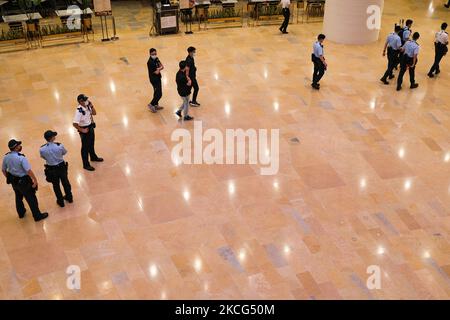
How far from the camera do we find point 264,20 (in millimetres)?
17406

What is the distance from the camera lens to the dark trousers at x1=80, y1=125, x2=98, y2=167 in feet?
30.3

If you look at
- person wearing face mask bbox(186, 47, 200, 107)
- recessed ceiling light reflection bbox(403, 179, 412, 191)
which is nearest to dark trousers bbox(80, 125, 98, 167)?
person wearing face mask bbox(186, 47, 200, 107)

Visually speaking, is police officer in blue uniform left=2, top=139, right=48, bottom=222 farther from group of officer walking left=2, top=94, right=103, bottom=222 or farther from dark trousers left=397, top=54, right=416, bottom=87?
dark trousers left=397, top=54, right=416, bottom=87

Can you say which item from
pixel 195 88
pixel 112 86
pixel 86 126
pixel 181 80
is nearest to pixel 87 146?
pixel 86 126

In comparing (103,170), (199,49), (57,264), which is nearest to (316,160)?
(103,170)

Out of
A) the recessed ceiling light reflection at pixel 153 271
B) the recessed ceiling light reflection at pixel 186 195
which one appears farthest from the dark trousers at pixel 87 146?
the recessed ceiling light reflection at pixel 153 271

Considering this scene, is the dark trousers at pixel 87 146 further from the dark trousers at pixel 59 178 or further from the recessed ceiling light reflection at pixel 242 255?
the recessed ceiling light reflection at pixel 242 255

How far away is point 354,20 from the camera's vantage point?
15.4 meters

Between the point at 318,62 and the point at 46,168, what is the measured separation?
700 centimetres

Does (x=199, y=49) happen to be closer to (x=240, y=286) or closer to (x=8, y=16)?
(x=8, y=16)

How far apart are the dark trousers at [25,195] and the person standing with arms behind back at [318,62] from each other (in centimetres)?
728

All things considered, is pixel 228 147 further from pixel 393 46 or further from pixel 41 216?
pixel 393 46

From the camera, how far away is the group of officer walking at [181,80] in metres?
10.6

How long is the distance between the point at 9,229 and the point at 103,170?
2.06m
